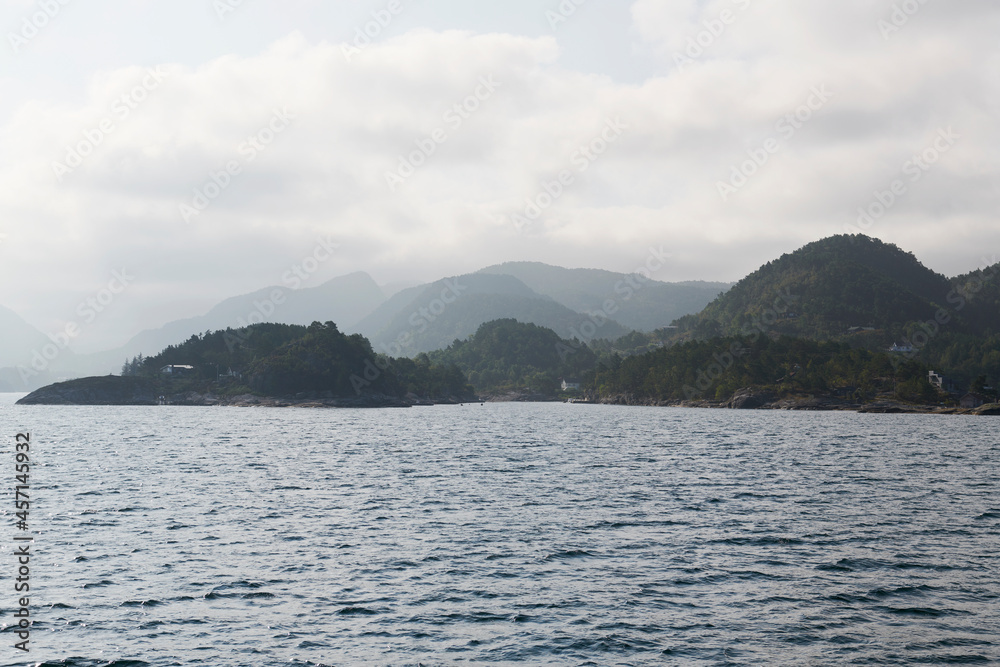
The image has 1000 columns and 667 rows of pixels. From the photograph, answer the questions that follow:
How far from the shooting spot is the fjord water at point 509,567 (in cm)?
2367

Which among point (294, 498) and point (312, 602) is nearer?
point (312, 602)

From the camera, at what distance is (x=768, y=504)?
5378 centimetres

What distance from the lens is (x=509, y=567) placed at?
3403cm

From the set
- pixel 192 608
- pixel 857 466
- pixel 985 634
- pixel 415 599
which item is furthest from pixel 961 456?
pixel 192 608

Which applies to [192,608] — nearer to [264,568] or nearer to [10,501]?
[264,568]

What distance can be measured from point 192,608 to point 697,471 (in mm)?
58899

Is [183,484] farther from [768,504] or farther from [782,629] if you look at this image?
[782,629]

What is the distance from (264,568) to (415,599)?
891 centimetres

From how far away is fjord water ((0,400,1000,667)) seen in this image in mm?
23672

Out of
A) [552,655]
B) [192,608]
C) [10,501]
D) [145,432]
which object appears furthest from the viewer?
[145,432]

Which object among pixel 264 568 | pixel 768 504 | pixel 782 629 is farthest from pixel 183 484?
pixel 782 629

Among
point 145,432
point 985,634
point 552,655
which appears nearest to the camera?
point 552,655

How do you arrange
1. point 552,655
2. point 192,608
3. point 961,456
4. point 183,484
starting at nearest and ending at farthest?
point 552,655
point 192,608
point 183,484
point 961,456

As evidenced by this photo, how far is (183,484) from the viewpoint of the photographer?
6397 centimetres
